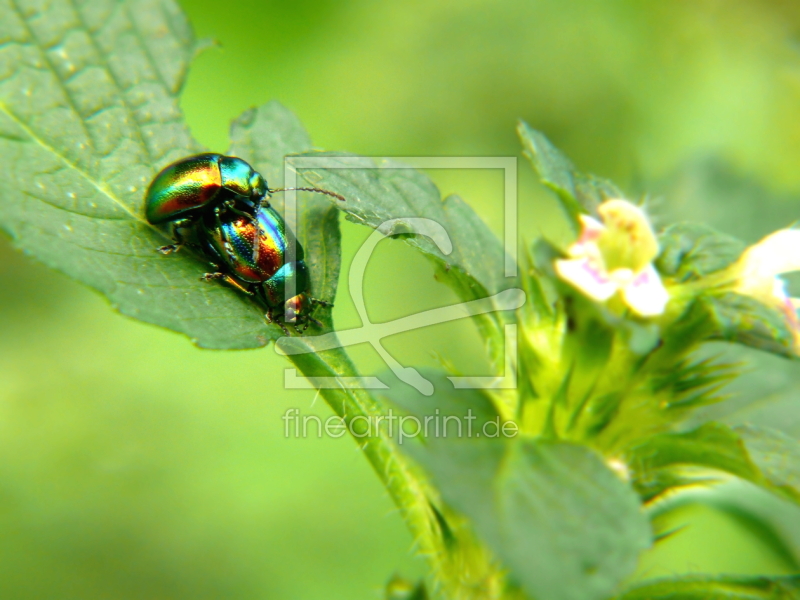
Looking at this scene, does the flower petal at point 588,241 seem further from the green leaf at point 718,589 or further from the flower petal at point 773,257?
the green leaf at point 718,589

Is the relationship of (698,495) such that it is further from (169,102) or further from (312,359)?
(169,102)

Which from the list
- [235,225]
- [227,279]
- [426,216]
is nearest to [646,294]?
[426,216]

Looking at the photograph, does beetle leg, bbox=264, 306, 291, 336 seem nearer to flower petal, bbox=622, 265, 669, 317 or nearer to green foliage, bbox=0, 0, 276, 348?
green foliage, bbox=0, 0, 276, 348

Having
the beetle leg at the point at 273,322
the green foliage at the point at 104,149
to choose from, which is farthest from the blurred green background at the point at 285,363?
the green foliage at the point at 104,149

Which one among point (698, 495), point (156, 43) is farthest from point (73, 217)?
point (698, 495)

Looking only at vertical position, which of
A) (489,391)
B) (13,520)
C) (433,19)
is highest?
(433,19)

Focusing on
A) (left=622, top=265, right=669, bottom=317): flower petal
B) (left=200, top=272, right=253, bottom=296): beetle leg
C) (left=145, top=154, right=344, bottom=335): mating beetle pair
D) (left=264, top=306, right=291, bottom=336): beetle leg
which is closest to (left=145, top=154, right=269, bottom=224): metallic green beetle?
(left=145, top=154, right=344, bottom=335): mating beetle pair

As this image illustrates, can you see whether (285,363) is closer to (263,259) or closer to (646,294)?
(263,259)
